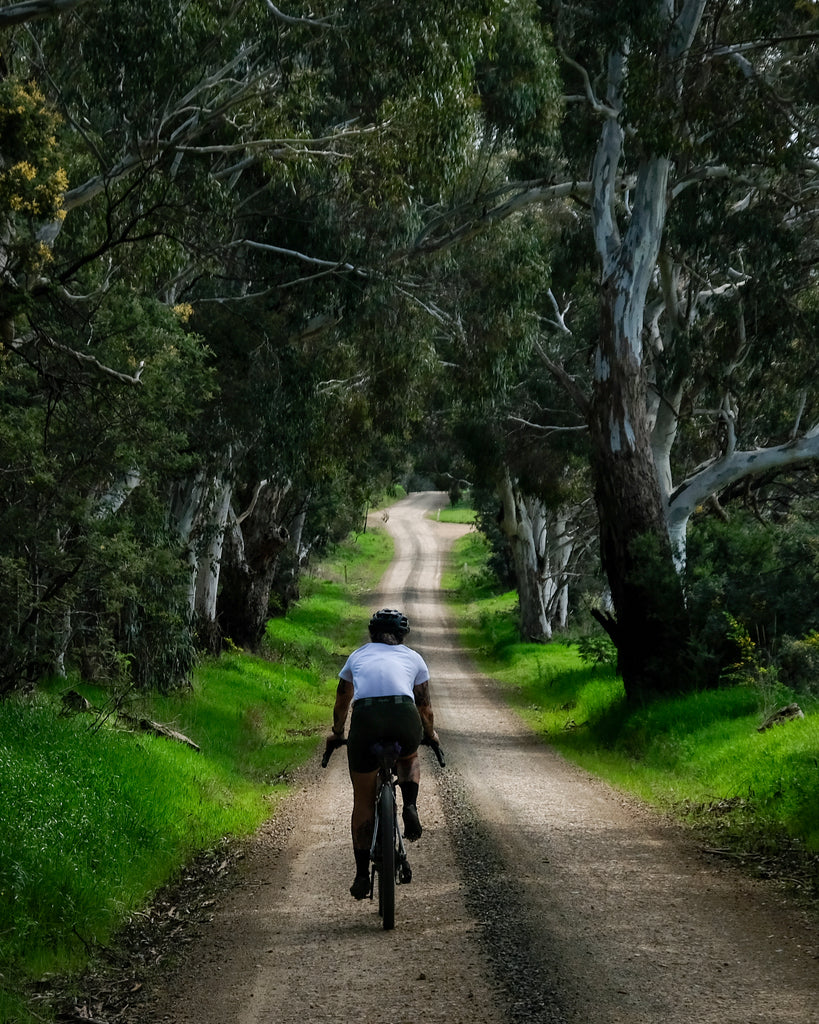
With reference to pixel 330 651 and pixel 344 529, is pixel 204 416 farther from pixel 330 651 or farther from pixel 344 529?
pixel 344 529

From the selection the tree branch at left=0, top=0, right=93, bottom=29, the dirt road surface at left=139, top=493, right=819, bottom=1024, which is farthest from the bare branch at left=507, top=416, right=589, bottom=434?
the tree branch at left=0, top=0, right=93, bottom=29

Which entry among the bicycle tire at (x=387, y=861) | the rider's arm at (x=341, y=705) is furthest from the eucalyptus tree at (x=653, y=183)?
the bicycle tire at (x=387, y=861)

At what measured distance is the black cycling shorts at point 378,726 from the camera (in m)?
6.60

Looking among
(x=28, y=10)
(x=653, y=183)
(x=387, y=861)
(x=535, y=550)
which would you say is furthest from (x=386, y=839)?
(x=535, y=550)

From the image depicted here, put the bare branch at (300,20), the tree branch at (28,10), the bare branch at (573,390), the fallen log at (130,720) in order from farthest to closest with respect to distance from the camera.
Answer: the bare branch at (573,390) → the bare branch at (300,20) → the fallen log at (130,720) → the tree branch at (28,10)

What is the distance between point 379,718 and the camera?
660cm

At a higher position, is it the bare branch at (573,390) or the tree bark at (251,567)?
the bare branch at (573,390)

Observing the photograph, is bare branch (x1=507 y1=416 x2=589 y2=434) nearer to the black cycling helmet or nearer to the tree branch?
the tree branch

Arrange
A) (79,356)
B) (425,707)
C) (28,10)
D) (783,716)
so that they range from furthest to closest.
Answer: (783,716)
(79,356)
(28,10)
(425,707)

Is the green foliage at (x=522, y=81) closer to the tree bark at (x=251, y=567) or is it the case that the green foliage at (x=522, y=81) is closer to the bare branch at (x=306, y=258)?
the bare branch at (x=306, y=258)

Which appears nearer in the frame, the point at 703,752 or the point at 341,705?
the point at 341,705

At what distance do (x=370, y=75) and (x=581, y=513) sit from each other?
61.0ft

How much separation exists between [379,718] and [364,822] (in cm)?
64

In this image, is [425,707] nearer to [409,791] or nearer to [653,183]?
[409,791]
